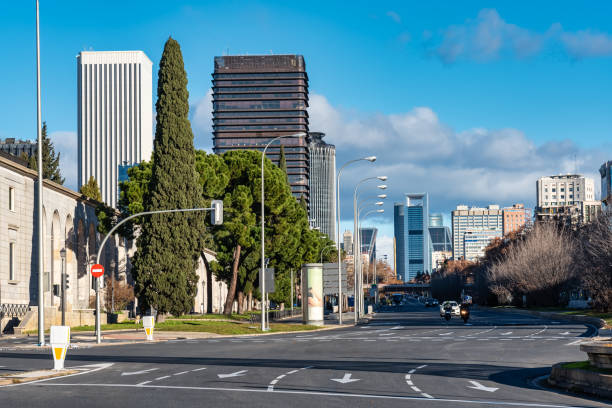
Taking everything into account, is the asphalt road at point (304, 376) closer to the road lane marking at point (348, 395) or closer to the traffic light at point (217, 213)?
the road lane marking at point (348, 395)

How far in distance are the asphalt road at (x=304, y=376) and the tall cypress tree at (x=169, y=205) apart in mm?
18244

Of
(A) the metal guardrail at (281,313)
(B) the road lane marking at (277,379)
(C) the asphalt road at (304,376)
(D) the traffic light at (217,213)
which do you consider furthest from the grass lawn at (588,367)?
(A) the metal guardrail at (281,313)

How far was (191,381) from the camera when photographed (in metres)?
17.2

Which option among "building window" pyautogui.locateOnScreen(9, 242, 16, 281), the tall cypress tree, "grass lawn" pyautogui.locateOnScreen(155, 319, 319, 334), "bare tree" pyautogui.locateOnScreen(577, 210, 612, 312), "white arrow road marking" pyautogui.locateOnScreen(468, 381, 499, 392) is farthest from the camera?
"bare tree" pyautogui.locateOnScreen(577, 210, 612, 312)

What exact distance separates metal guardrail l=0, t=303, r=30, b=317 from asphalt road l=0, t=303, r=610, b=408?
17.2 m

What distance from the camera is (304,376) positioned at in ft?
60.5

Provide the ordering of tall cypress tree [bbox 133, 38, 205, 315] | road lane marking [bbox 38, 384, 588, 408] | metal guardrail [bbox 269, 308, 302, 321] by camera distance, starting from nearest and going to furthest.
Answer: road lane marking [bbox 38, 384, 588, 408] < tall cypress tree [bbox 133, 38, 205, 315] < metal guardrail [bbox 269, 308, 302, 321]

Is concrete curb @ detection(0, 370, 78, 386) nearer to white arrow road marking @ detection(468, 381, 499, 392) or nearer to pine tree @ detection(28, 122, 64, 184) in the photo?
white arrow road marking @ detection(468, 381, 499, 392)

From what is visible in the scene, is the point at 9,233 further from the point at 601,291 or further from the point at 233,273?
the point at 601,291

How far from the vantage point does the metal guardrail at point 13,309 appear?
4659 centimetres

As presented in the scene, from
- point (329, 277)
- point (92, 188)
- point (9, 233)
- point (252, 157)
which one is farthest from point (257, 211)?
point (92, 188)

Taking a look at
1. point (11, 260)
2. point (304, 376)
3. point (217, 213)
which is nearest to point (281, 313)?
point (11, 260)

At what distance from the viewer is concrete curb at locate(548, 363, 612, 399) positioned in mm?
14789

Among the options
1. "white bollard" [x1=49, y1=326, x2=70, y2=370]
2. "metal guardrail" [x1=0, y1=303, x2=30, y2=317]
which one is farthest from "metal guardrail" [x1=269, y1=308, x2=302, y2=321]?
"white bollard" [x1=49, y1=326, x2=70, y2=370]
